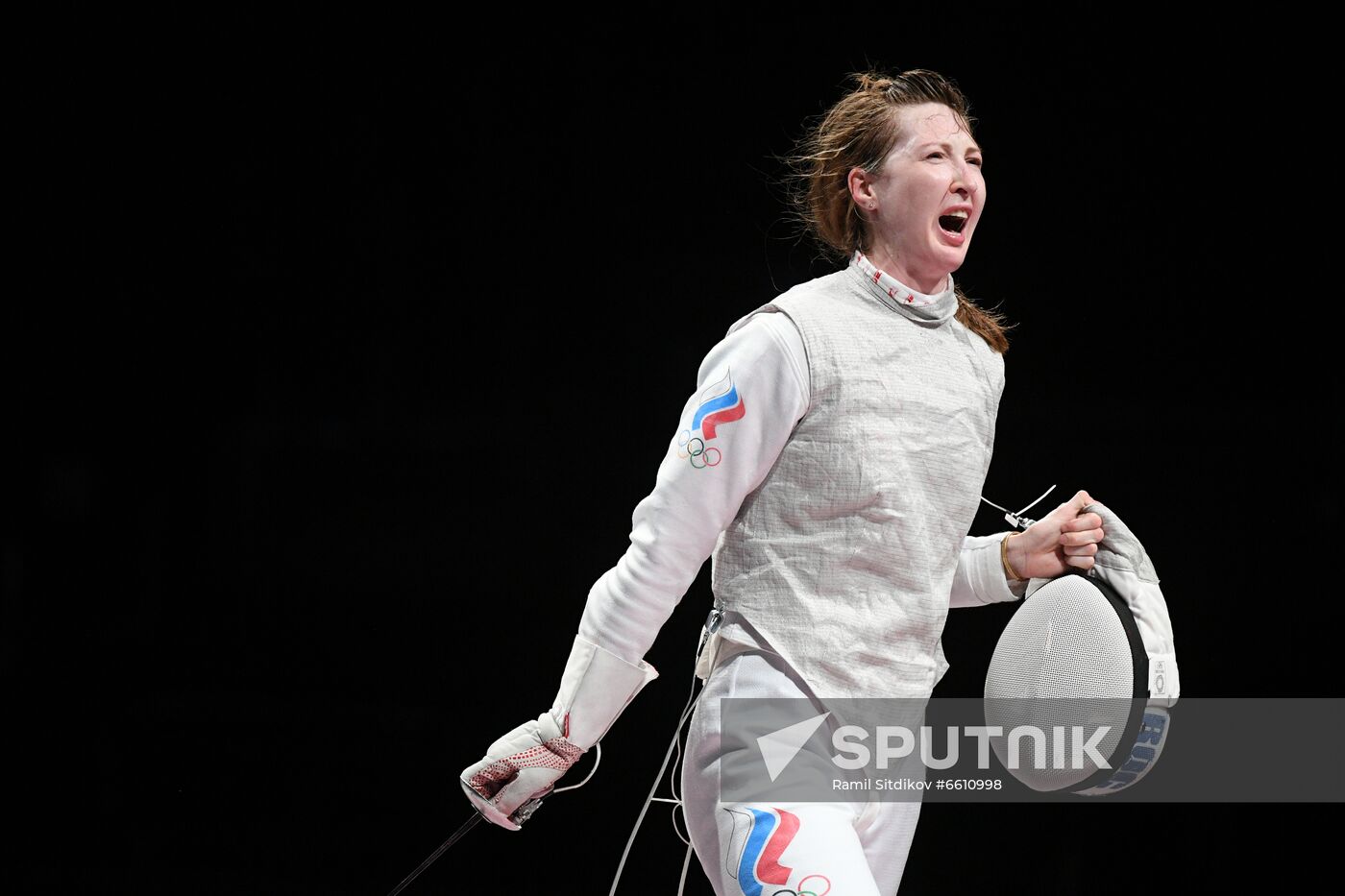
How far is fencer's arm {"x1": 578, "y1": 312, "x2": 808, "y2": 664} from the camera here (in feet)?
4.33

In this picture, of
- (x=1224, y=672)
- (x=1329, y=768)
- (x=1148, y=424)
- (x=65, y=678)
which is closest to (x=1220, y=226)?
(x=1148, y=424)

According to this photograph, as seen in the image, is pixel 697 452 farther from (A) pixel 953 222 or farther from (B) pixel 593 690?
(A) pixel 953 222

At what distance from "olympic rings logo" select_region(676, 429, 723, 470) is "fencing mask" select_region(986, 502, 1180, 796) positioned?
424mm

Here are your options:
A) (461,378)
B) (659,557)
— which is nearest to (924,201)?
(659,557)

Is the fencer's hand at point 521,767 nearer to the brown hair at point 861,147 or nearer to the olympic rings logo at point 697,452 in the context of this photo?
the olympic rings logo at point 697,452

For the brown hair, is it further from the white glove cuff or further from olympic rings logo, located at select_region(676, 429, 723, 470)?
the white glove cuff

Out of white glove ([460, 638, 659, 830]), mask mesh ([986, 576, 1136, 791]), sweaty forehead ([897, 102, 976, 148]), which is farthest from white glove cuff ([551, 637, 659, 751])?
sweaty forehead ([897, 102, 976, 148])

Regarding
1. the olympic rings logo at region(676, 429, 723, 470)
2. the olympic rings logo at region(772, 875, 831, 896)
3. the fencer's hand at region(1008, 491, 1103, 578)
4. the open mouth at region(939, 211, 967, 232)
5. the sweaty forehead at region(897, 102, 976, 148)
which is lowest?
the olympic rings logo at region(772, 875, 831, 896)

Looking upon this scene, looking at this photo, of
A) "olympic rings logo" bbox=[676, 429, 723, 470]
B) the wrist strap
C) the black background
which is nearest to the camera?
"olympic rings logo" bbox=[676, 429, 723, 470]

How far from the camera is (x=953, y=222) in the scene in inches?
59.4

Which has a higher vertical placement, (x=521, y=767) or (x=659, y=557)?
(x=659, y=557)

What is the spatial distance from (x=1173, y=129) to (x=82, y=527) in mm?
2315

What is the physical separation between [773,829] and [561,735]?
258mm

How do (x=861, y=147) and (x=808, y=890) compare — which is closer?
(x=808, y=890)
